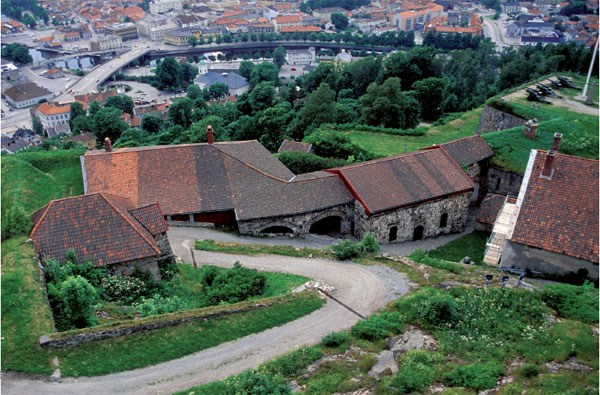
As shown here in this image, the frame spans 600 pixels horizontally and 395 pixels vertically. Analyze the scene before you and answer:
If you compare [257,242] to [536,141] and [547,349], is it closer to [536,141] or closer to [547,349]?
[547,349]

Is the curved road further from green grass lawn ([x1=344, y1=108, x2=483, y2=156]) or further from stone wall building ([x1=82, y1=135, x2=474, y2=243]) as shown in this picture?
green grass lawn ([x1=344, y1=108, x2=483, y2=156])

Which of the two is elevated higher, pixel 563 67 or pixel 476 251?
pixel 563 67

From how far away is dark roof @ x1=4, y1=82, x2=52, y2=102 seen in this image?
126 m

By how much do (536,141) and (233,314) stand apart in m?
31.5

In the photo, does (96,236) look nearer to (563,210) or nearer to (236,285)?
(236,285)

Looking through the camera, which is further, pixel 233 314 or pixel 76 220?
pixel 76 220

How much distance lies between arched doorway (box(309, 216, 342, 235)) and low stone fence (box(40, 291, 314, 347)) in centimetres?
1452

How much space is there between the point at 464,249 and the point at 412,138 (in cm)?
1855

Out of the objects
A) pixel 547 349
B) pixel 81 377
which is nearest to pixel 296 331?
pixel 81 377

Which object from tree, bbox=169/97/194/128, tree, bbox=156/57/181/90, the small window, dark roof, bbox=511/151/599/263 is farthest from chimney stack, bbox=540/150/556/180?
tree, bbox=156/57/181/90

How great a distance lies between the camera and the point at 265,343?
63.9 ft

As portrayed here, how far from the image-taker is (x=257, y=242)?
32.2m

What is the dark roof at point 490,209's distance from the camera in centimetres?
3597

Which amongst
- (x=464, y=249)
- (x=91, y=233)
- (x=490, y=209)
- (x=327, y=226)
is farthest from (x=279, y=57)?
(x=91, y=233)
